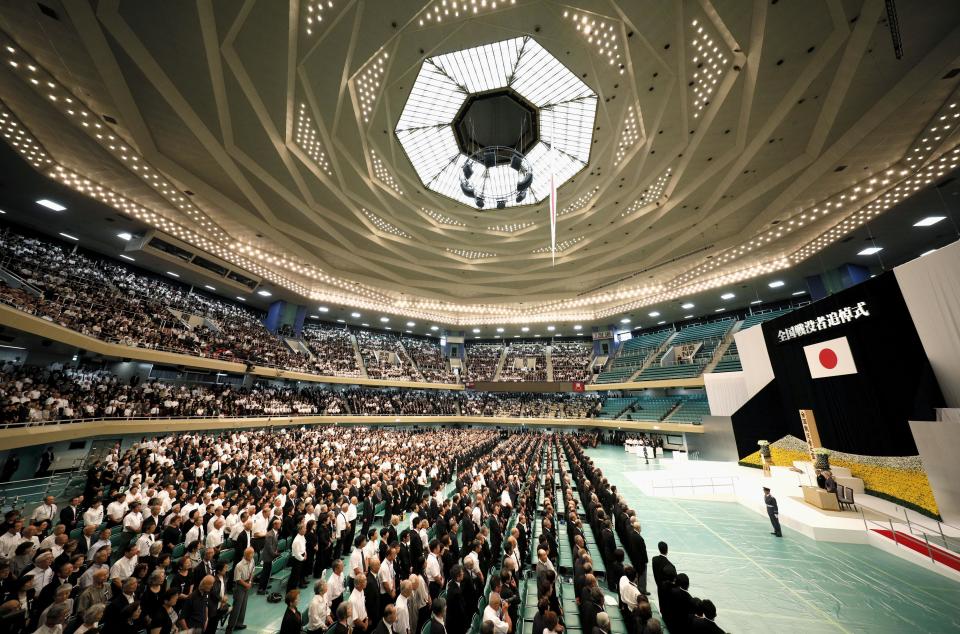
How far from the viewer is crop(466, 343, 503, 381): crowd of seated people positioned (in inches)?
1566

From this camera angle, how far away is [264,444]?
16.9 meters

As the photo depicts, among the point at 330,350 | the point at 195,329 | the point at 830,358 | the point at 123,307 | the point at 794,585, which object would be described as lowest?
the point at 794,585

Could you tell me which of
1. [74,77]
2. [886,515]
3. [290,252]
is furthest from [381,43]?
[886,515]

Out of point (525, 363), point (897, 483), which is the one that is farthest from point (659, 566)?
point (525, 363)

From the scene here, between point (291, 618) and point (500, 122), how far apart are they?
2217 cm

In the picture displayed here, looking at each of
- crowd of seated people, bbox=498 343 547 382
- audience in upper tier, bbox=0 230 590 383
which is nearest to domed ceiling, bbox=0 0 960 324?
audience in upper tier, bbox=0 230 590 383

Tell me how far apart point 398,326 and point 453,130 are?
23.2 meters

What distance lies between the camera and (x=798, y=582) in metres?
6.66

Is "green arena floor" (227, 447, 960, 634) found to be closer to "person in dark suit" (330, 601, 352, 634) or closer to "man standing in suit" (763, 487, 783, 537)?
"man standing in suit" (763, 487, 783, 537)

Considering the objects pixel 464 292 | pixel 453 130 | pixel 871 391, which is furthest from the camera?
pixel 464 292

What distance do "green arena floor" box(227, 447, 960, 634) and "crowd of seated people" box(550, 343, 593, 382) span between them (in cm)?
2629

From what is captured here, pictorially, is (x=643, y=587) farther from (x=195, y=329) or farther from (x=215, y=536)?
(x=195, y=329)

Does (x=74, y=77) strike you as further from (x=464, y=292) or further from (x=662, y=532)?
(x=464, y=292)

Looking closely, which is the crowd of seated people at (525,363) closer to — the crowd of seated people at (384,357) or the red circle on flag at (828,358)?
the crowd of seated people at (384,357)
